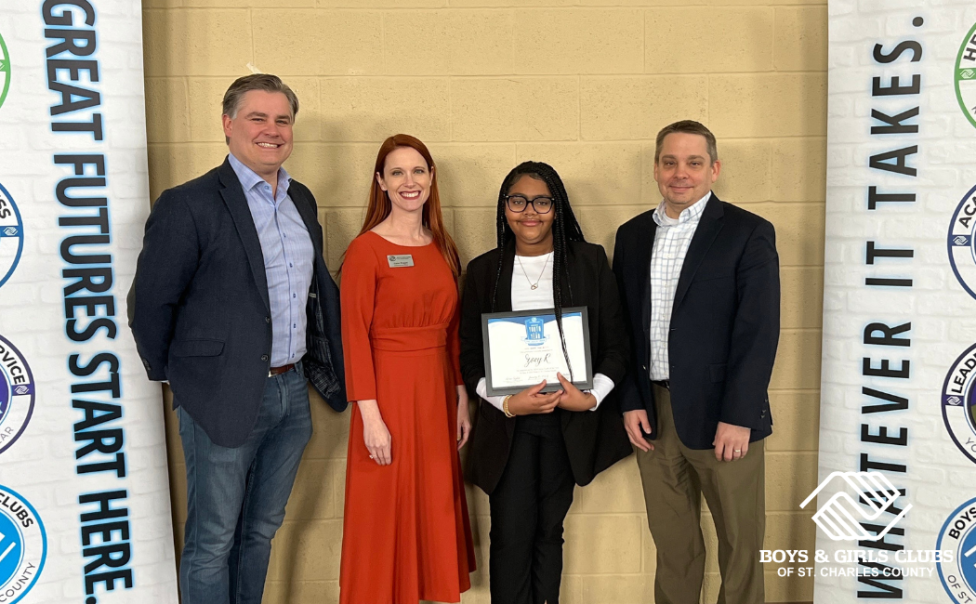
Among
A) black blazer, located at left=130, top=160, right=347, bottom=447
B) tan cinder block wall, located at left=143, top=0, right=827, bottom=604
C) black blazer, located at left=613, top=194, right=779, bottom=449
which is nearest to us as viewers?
black blazer, located at left=130, top=160, right=347, bottom=447

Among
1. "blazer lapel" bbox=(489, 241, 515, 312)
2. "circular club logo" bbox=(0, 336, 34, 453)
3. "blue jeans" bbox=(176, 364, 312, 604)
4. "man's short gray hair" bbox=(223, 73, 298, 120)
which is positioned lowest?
"blue jeans" bbox=(176, 364, 312, 604)

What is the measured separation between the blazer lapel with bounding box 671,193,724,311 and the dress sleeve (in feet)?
3.57

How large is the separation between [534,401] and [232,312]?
1062 mm

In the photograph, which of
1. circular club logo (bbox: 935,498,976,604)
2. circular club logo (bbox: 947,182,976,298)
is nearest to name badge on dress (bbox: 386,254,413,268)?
circular club logo (bbox: 947,182,976,298)

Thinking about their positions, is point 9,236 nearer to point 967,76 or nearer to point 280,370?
point 280,370

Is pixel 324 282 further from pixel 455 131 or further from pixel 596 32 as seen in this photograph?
pixel 596 32

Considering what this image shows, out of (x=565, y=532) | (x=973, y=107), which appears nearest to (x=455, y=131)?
(x=565, y=532)

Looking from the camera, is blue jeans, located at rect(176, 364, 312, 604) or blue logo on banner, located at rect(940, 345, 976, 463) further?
blue logo on banner, located at rect(940, 345, 976, 463)

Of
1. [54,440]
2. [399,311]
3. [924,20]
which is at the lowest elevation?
[54,440]

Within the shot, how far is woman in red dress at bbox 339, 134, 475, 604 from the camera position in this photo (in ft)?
7.25

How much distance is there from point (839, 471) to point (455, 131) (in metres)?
2.16

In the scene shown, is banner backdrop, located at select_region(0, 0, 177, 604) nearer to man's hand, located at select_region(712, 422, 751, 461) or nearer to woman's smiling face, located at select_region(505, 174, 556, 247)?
woman's smiling face, located at select_region(505, 174, 556, 247)

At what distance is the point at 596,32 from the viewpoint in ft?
8.56
